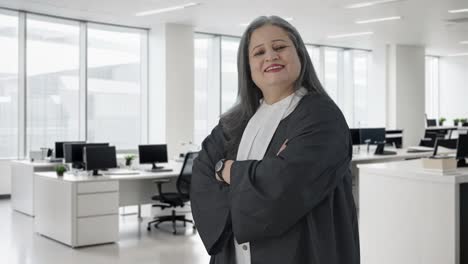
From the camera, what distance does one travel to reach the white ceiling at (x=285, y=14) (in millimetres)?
9266

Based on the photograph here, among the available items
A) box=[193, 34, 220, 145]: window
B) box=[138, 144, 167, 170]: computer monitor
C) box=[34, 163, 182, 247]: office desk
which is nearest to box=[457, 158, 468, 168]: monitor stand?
box=[34, 163, 182, 247]: office desk

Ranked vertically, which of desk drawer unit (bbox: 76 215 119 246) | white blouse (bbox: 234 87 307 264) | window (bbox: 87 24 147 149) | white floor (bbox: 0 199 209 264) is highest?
window (bbox: 87 24 147 149)

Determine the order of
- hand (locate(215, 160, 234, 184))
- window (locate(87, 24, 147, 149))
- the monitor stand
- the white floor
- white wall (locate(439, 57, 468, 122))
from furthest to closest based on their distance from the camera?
white wall (locate(439, 57, 468, 122)) → window (locate(87, 24, 147, 149)) → the white floor → the monitor stand → hand (locate(215, 160, 234, 184))

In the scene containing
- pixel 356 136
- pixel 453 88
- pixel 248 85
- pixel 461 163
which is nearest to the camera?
pixel 248 85

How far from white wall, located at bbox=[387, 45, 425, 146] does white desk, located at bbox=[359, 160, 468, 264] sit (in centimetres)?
1135

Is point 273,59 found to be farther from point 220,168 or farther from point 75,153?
point 75,153

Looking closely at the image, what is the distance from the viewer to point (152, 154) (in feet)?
24.7

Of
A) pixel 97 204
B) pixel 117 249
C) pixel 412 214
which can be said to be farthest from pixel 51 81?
pixel 412 214

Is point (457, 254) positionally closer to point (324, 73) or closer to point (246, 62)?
point (246, 62)

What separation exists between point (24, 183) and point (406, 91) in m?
11.0

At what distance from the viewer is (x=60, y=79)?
10781 millimetres

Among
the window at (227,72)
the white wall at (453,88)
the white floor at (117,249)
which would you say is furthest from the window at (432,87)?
the white floor at (117,249)

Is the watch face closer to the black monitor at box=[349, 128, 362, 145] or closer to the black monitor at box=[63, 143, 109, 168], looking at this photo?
the black monitor at box=[63, 143, 109, 168]

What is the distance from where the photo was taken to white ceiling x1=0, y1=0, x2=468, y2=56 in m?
9.27
